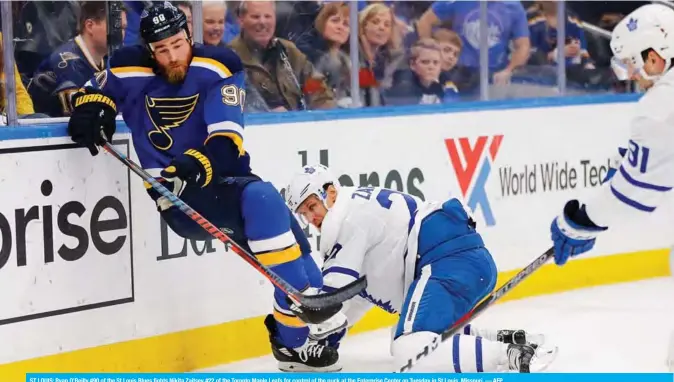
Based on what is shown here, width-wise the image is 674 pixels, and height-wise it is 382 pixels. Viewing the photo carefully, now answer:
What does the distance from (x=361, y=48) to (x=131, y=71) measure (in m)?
1.40

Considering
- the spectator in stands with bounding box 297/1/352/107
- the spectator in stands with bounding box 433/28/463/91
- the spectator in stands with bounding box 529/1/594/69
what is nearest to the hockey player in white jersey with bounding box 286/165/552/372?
the spectator in stands with bounding box 297/1/352/107

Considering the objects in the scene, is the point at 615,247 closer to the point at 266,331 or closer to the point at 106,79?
the point at 266,331

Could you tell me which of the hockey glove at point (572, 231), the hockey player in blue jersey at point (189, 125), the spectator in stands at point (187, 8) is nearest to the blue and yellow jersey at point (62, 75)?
the hockey player in blue jersey at point (189, 125)

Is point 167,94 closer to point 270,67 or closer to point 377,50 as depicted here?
point 270,67

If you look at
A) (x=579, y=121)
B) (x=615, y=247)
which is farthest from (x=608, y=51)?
(x=615, y=247)

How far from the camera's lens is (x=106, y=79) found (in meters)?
4.15

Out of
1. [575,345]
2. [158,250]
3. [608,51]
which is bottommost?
[575,345]

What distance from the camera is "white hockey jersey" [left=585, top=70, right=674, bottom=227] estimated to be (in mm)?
3330

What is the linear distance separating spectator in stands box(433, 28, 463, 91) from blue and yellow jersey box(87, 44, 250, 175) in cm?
167

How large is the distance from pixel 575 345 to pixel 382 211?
107cm

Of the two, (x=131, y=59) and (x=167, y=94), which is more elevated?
(x=131, y=59)

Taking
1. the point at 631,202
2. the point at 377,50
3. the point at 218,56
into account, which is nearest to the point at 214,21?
the point at 218,56

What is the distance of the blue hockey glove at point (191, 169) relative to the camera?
3.86 m

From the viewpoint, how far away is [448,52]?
5715mm
